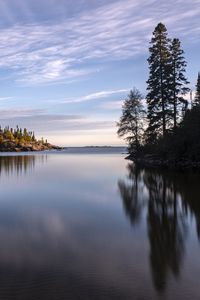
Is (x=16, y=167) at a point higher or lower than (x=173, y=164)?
lower

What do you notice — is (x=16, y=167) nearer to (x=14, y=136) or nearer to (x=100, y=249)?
(x=100, y=249)

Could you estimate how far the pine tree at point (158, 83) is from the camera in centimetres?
4206

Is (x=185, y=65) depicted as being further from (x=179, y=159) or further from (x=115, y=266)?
(x=115, y=266)

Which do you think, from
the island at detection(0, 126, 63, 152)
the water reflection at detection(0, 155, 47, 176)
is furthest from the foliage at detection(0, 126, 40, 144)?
the water reflection at detection(0, 155, 47, 176)

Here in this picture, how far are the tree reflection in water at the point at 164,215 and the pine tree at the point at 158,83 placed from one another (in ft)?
72.2

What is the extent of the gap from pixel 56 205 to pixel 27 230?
424 centimetres

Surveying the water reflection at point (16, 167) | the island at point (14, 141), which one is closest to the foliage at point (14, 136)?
the island at point (14, 141)

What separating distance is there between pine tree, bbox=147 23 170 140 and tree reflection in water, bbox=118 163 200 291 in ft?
72.2

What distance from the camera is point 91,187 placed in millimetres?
19391

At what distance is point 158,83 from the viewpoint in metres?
43.1

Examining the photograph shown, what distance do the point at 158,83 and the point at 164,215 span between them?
33.6m

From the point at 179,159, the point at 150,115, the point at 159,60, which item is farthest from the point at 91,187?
the point at 159,60

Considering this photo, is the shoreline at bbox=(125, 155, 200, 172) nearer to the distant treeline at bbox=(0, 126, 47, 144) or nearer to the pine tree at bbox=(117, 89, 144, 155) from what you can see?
the pine tree at bbox=(117, 89, 144, 155)

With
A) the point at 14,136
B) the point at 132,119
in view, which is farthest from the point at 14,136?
the point at 132,119
